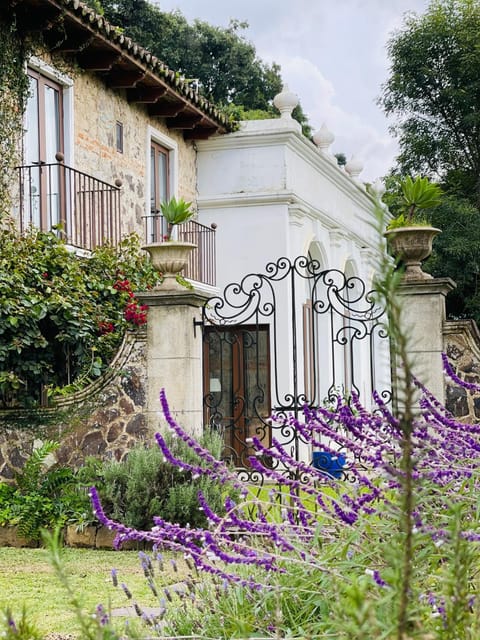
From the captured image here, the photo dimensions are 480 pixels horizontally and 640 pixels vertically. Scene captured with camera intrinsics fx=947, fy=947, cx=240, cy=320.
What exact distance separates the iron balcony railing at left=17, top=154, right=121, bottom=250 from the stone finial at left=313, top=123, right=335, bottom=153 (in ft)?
21.5

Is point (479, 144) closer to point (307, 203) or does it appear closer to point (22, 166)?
point (307, 203)

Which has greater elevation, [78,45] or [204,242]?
[78,45]

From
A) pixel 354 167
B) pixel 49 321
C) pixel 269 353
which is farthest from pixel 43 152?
pixel 354 167

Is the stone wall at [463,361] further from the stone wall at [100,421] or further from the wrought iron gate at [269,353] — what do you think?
the wrought iron gate at [269,353]

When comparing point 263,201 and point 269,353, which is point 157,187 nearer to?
point 263,201

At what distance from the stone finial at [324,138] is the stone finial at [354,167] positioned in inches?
83.1

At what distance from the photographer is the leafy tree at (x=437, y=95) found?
1010 inches

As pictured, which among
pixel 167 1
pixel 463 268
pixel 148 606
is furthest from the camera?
pixel 167 1

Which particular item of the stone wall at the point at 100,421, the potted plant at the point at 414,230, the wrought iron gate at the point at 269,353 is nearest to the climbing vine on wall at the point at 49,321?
the stone wall at the point at 100,421

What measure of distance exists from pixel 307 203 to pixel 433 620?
14.6 meters

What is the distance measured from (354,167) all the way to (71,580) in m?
16.2

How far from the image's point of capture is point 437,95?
25922 mm

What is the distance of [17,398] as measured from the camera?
29.8 feet

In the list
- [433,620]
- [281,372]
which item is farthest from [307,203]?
[433,620]
